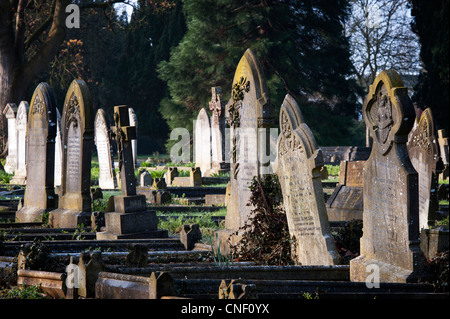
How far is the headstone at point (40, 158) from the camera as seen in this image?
12.3m

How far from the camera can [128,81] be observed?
4403 cm

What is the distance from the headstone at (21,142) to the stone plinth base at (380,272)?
15.3m

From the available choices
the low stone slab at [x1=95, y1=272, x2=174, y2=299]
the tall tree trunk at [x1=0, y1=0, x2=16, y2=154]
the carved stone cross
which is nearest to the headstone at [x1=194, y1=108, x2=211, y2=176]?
the carved stone cross

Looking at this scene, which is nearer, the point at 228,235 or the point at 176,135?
the point at 228,235

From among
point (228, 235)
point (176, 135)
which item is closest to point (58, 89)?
point (176, 135)

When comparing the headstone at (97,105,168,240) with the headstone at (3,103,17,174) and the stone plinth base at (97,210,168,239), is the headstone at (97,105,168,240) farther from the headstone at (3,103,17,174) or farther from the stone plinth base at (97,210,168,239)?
the headstone at (3,103,17,174)

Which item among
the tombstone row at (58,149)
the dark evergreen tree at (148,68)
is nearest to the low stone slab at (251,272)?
the tombstone row at (58,149)

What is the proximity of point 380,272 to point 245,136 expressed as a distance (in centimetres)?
339

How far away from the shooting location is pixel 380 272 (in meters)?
6.85

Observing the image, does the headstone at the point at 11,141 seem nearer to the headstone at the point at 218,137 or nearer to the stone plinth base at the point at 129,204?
the headstone at the point at 218,137
